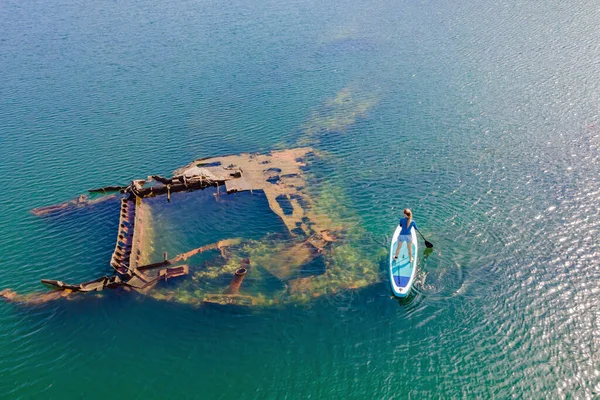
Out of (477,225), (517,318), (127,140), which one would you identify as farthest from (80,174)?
(517,318)

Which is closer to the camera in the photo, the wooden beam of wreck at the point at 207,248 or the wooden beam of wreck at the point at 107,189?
the wooden beam of wreck at the point at 207,248

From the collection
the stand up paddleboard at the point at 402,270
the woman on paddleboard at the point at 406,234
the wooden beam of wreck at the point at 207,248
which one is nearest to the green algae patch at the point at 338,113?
the wooden beam of wreck at the point at 207,248

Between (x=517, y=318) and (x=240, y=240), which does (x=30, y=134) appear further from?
(x=517, y=318)

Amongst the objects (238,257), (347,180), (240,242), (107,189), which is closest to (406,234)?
(347,180)

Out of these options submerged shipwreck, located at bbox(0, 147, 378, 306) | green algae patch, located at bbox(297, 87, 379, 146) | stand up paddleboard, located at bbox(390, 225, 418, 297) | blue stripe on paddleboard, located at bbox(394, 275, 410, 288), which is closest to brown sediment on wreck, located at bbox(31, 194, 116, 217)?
submerged shipwreck, located at bbox(0, 147, 378, 306)

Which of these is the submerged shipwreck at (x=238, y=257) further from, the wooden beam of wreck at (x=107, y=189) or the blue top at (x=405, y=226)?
the blue top at (x=405, y=226)

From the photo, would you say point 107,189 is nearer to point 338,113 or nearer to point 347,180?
point 347,180
